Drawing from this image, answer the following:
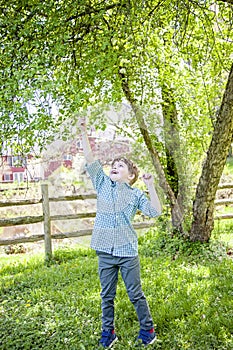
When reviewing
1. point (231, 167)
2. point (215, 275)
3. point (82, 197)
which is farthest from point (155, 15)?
point (231, 167)

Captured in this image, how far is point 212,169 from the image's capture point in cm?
600

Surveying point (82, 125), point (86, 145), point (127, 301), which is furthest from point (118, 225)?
point (127, 301)

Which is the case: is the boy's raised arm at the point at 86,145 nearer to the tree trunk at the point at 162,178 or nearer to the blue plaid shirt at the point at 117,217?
the blue plaid shirt at the point at 117,217

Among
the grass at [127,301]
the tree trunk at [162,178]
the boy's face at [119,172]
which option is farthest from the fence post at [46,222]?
the boy's face at [119,172]

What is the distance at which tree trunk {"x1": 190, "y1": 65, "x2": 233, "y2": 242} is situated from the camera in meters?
5.64

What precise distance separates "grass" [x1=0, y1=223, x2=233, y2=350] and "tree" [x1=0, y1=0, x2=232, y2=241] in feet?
3.04

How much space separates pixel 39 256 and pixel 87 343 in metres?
3.84

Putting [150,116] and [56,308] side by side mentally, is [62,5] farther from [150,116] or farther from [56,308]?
[56,308]

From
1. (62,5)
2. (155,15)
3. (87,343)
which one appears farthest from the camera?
(155,15)

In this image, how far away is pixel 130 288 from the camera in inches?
128

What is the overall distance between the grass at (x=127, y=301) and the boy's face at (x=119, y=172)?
1.27 meters

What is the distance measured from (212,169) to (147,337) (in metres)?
3.10

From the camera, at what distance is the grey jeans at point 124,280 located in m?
3.24

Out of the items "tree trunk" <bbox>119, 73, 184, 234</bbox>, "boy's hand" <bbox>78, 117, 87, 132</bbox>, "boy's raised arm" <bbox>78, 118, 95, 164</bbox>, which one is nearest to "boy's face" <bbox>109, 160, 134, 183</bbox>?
"boy's raised arm" <bbox>78, 118, 95, 164</bbox>
